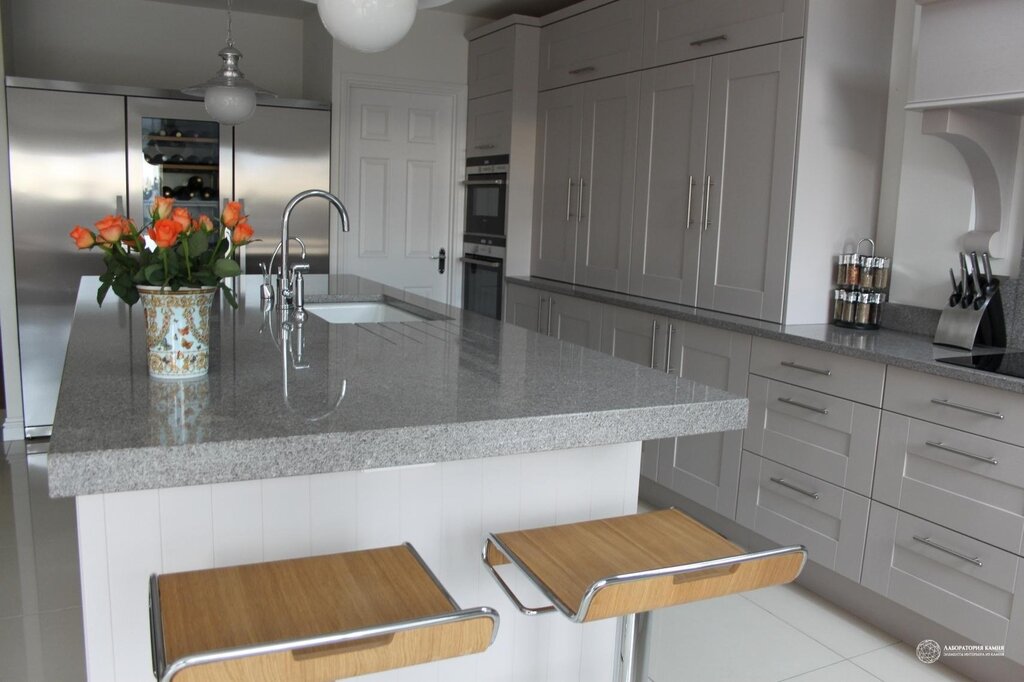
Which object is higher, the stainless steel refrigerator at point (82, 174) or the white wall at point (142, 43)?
the white wall at point (142, 43)

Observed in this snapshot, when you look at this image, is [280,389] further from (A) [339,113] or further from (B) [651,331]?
(A) [339,113]

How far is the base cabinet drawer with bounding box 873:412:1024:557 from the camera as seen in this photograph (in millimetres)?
2262

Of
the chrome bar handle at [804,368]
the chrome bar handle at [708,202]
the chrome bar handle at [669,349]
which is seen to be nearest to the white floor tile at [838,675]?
the chrome bar handle at [804,368]

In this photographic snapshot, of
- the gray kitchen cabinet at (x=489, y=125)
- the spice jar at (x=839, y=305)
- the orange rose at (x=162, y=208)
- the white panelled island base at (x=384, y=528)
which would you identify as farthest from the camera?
the gray kitchen cabinet at (x=489, y=125)

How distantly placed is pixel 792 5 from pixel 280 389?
8.12ft

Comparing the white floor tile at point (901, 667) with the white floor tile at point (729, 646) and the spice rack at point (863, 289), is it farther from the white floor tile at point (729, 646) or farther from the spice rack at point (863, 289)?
the spice rack at point (863, 289)

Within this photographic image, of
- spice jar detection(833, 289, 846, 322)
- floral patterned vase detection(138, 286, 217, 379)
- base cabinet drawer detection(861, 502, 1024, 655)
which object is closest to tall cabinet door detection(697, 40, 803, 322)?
spice jar detection(833, 289, 846, 322)

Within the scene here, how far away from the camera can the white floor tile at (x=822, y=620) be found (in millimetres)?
2615

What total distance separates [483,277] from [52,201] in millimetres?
2416

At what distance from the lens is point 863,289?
3123 millimetres

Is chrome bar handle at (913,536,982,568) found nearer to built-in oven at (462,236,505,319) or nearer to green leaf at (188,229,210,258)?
green leaf at (188,229,210,258)

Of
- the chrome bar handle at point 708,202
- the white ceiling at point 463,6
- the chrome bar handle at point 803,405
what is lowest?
the chrome bar handle at point 803,405

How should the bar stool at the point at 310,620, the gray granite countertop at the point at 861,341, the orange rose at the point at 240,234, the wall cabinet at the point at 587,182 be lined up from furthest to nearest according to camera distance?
the wall cabinet at the point at 587,182
the gray granite countertop at the point at 861,341
the orange rose at the point at 240,234
the bar stool at the point at 310,620

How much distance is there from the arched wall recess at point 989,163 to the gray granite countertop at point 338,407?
1527 millimetres
